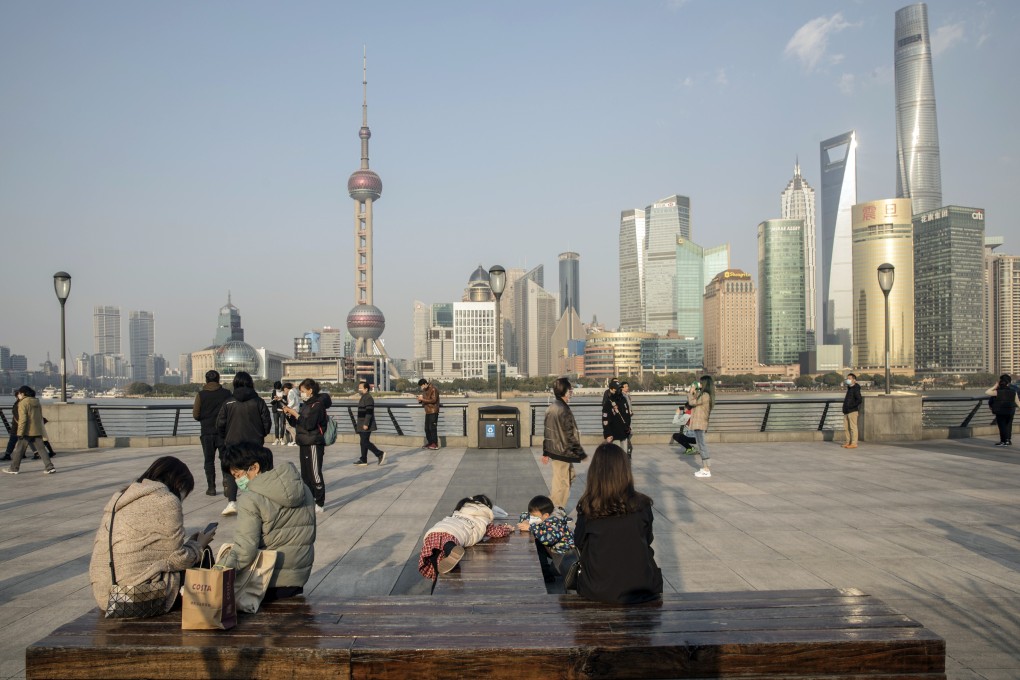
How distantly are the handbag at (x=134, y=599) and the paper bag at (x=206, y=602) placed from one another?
14.8 inches

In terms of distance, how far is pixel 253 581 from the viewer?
Answer: 3.66 m

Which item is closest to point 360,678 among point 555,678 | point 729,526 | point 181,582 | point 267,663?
point 267,663

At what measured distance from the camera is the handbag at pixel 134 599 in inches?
137

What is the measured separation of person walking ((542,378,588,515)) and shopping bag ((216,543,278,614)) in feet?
13.8

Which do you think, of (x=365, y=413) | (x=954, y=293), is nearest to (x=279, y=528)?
(x=365, y=413)

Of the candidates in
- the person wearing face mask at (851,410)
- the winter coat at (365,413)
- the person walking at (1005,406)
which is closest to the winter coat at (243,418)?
the winter coat at (365,413)

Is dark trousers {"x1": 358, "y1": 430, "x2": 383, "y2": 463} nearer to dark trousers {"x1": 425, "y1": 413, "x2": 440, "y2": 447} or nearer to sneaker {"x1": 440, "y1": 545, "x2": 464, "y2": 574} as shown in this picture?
dark trousers {"x1": 425, "y1": 413, "x2": 440, "y2": 447}

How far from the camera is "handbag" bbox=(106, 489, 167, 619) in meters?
3.49

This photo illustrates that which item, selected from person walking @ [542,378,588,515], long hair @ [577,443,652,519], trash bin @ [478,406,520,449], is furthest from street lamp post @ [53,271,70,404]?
long hair @ [577,443,652,519]

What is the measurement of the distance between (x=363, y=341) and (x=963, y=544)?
608 feet

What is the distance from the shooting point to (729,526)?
25.8ft

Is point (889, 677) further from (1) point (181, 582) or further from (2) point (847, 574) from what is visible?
(1) point (181, 582)

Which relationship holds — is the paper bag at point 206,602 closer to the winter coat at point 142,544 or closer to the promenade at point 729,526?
the winter coat at point 142,544

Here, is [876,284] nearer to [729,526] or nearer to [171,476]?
[729,526]
